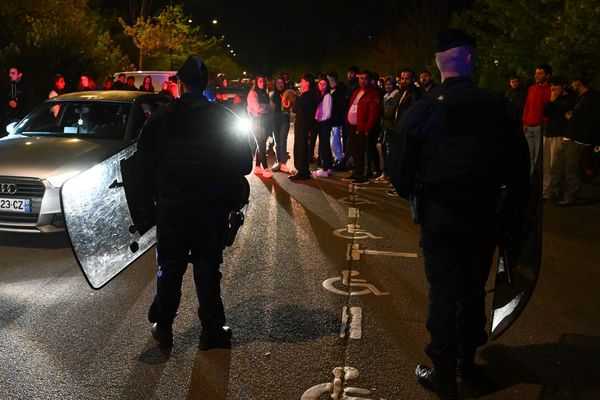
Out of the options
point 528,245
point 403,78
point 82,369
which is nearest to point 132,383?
point 82,369

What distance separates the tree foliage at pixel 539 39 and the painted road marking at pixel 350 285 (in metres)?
8.96

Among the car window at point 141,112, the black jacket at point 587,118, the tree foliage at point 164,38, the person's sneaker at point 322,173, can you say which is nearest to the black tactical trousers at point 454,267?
the car window at point 141,112

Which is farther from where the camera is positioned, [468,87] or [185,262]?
[185,262]

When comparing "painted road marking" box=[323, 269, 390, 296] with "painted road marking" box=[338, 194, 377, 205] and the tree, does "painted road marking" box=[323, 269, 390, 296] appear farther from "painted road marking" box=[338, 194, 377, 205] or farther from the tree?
the tree

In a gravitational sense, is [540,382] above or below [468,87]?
below

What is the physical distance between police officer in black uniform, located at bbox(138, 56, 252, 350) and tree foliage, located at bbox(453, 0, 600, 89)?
10.5 metres

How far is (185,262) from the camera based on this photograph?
425cm

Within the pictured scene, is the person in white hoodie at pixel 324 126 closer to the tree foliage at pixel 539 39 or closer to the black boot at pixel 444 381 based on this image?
the tree foliage at pixel 539 39

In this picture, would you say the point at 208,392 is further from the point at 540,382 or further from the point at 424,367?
the point at 540,382

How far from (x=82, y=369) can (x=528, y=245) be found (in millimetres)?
2837

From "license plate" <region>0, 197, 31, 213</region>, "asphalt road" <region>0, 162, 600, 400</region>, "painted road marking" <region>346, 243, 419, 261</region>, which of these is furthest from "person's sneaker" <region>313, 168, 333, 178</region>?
"license plate" <region>0, 197, 31, 213</region>

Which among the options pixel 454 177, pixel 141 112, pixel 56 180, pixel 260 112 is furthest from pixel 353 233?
pixel 260 112

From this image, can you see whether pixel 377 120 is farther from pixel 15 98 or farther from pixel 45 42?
pixel 45 42

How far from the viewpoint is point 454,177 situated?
11.4ft
